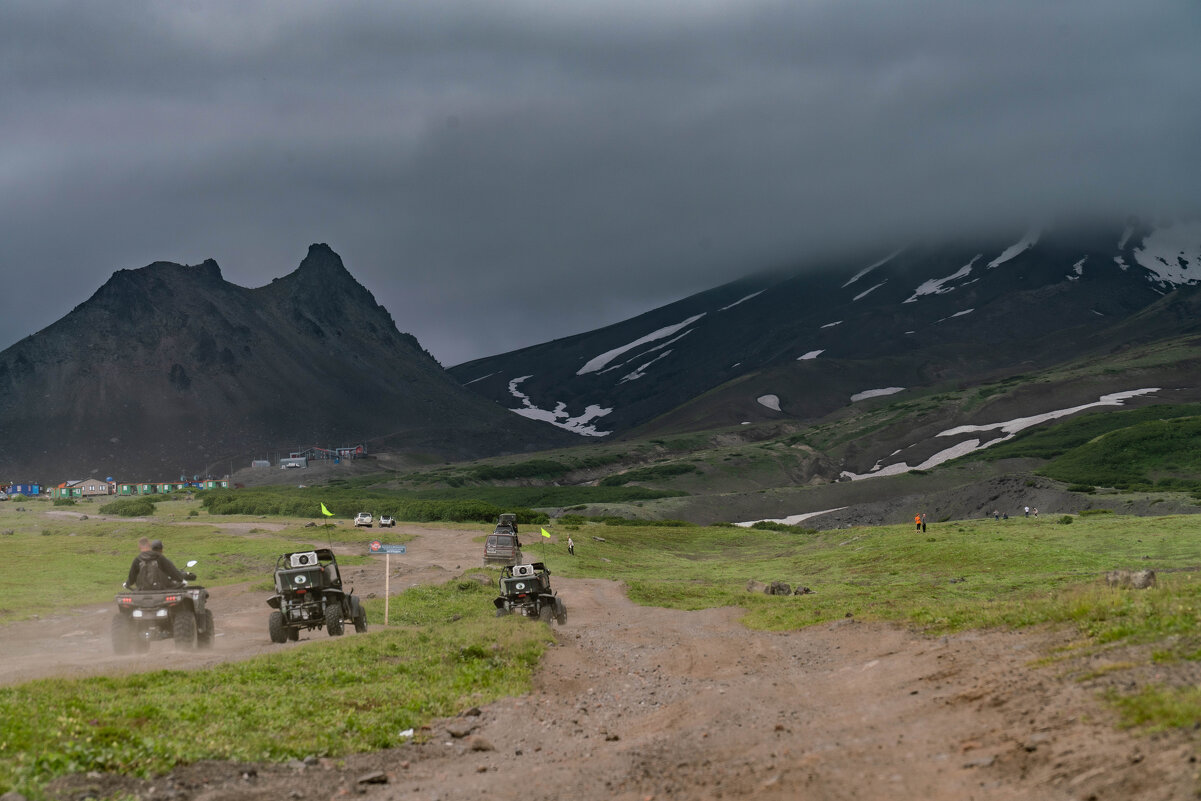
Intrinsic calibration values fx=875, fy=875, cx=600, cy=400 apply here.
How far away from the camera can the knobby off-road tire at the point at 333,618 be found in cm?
2431

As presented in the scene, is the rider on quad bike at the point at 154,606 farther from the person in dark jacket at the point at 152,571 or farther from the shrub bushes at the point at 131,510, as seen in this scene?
the shrub bushes at the point at 131,510

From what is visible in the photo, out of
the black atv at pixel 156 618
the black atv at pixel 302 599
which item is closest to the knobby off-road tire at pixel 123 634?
the black atv at pixel 156 618

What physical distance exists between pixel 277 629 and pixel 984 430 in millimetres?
158027

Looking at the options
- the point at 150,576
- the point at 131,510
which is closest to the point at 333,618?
the point at 150,576

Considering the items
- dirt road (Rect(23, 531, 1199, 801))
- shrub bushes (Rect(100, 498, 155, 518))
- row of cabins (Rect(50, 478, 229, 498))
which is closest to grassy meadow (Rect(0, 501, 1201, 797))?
dirt road (Rect(23, 531, 1199, 801))

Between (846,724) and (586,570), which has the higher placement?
(846,724)

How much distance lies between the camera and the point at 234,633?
26.4m

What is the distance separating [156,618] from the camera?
2108cm

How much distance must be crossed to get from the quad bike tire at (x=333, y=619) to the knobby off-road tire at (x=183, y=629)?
3.74 metres

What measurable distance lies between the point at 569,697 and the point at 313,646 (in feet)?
24.5

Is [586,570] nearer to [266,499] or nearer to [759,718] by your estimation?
[759,718]

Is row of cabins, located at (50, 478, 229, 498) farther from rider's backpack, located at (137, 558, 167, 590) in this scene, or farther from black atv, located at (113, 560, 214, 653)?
rider's backpack, located at (137, 558, 167, 590)

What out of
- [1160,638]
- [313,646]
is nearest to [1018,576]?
[1160,638]

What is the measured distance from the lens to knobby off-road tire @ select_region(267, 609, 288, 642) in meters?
23.7
